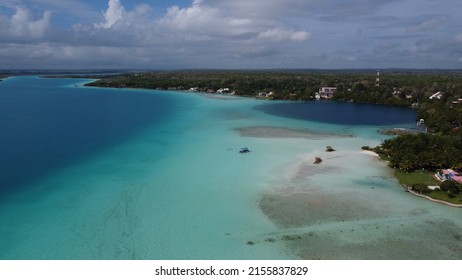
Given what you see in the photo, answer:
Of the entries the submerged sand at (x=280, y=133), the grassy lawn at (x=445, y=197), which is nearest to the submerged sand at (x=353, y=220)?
the grassy lawn at (x=445, y=197)

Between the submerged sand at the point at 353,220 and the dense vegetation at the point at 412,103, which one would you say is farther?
the dense vegetation at the point at 412,103

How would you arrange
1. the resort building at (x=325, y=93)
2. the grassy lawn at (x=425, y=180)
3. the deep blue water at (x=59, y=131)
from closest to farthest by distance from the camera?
the grassy lawn at (x=425, y=180), the deep blue water at (x=59, y=131), the resort building at (x=325, y=93)

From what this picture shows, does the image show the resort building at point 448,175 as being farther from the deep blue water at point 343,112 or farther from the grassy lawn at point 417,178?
the deep blue water at point 343,112

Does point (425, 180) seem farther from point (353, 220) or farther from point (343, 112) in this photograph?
point (343, 112)

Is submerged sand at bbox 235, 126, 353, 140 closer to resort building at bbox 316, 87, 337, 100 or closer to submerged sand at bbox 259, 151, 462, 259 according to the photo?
submerged sand at bbox 259, 151, 462, 259

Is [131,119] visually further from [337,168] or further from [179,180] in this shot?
[337,168]

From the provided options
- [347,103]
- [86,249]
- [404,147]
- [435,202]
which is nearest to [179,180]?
[86,249]
